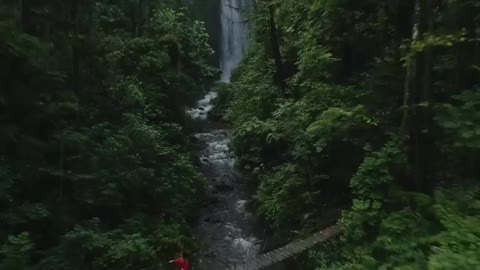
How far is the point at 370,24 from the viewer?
1030 cm

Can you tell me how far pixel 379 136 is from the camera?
28.5ft

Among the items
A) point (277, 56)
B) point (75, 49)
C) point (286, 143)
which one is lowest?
point (286, 143)

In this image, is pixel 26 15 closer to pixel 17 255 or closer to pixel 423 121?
pixel 17 255

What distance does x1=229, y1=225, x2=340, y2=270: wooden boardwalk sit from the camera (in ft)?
25.8

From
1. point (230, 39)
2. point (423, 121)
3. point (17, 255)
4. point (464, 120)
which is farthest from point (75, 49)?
point (230, 39)

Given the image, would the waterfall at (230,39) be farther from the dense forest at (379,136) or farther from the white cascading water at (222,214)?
the dense forest at (379,136)

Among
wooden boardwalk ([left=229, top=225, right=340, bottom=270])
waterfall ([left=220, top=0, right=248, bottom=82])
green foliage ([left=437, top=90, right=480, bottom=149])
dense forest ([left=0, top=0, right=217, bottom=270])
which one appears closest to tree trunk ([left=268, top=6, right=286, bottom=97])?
dense forest ([left=0, top=0, right=217, bottom=270])

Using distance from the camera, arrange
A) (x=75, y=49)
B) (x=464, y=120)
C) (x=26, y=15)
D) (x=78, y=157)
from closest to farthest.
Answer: (x=464, y=120) < (x=78, y=157) < (x=26, y=15) < (x=75, y=49)

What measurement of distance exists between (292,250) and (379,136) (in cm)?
254

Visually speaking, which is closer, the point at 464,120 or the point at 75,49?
the point at 464,120

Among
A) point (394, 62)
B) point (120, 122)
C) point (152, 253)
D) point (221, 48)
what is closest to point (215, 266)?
point (152, 253)

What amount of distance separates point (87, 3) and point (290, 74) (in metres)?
7.18

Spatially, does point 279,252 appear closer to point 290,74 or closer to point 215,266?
point 215,266

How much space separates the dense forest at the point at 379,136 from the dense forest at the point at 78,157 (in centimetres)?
269
